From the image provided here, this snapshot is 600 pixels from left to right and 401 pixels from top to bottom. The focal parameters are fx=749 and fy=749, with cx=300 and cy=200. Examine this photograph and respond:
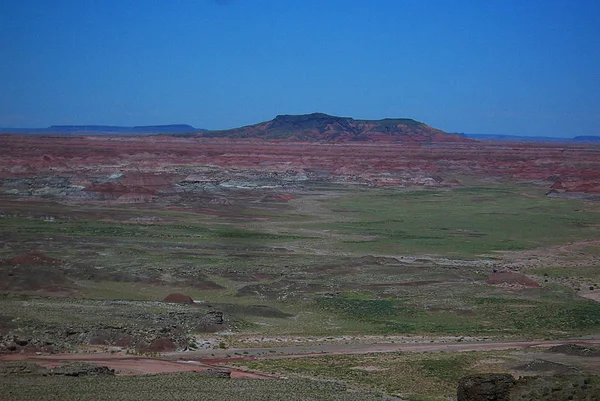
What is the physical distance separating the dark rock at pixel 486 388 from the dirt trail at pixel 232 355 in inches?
326

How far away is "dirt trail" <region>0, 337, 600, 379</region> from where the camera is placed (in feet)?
82.6

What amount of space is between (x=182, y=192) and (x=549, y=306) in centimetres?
6232

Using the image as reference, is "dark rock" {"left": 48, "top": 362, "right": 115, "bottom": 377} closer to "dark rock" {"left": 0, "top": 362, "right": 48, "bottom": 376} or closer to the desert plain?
the desert plain

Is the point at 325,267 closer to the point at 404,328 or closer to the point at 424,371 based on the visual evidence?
the point at 404,328

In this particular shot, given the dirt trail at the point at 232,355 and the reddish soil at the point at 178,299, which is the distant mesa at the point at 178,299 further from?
the dirt trail at the point at 232,355

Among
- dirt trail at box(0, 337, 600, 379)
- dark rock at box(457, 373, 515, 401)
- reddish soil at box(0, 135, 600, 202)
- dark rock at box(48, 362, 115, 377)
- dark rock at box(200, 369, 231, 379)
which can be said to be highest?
reddish soil at box(0, 135, 600, 202)

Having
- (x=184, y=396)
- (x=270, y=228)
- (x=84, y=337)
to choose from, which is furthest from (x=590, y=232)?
(x=184, y=396)

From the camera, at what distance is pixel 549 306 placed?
39.1m

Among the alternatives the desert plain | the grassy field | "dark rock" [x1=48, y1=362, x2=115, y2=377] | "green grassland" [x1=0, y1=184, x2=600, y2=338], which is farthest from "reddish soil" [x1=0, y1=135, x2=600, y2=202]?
the grassy field

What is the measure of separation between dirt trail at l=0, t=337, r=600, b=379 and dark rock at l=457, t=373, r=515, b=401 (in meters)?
8.29

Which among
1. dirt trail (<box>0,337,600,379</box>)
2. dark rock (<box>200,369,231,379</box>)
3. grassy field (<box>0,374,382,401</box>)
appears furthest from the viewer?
dirt trail (<box>0,337,600,379</box>)

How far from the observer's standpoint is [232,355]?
28.7 metres

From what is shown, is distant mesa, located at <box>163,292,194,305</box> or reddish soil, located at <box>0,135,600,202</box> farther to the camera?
reddish soil, located at <box>0,135,600,202</box>

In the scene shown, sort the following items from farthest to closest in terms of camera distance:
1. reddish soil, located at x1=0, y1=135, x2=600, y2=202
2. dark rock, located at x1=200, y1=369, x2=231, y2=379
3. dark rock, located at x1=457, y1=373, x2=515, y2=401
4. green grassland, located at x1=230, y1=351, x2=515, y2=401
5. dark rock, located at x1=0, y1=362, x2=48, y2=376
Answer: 1. reddish soil, located at x1=0, y1=135, x2=600, y2=202
2. green grassland, located at x1=230, y1=351, x2=515, y2=401
3. dark rock, located at x1=200, y1=369, x2=231, y2=379
4. dark rock, located at x1=0, y1=362, x2=48, y2=376
5. dark rock, located at x1=457, y1=373, x2=515, y2=401
